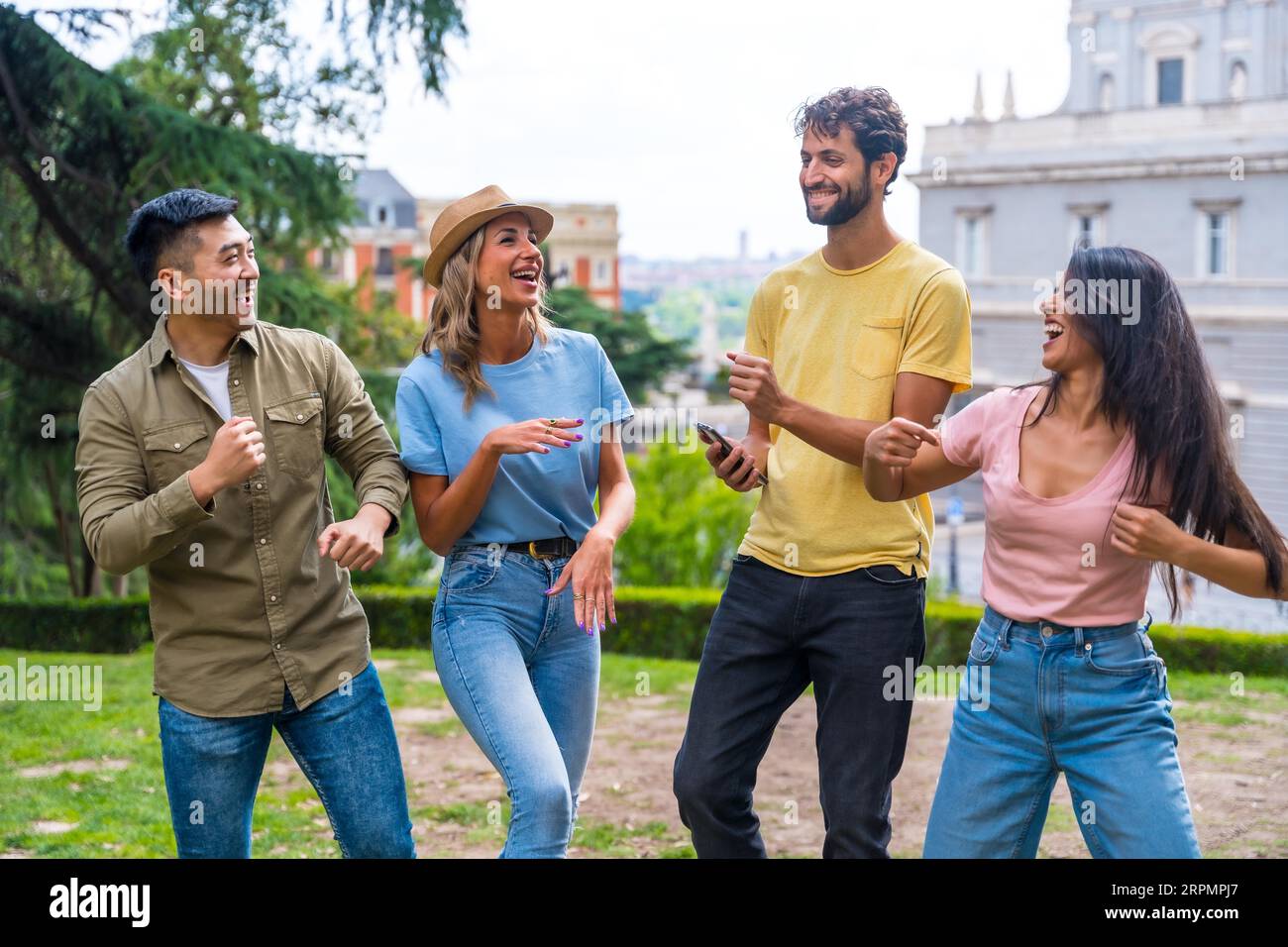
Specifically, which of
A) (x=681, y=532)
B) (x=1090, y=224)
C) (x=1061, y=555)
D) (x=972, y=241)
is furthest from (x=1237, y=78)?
(x=1061, y=555)

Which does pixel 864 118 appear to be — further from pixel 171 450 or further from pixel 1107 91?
pixel 1107 91

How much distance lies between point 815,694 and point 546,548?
0.76 m

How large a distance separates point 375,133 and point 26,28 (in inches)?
378

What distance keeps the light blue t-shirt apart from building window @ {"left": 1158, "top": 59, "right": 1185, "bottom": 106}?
137ft

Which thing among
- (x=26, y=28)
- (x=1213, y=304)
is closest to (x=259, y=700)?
(x=26, y=28)

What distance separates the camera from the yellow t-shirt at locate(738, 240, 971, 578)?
11.9 feet

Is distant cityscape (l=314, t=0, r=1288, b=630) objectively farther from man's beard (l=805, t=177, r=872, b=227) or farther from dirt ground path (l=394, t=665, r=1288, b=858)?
man's beard (l=805, t=177, r=872, b=227)

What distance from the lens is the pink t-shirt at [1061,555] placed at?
320 cm

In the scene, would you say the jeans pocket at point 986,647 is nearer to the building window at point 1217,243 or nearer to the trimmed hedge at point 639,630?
the trimmed hedge at point 639,630

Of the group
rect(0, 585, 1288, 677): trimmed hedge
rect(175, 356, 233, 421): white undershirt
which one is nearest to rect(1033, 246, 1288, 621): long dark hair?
rect(175, 356, 233, 421): white undershirt

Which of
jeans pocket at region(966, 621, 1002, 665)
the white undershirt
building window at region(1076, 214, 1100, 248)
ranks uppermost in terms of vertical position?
building window at region(1076, 214, 1100, 248)

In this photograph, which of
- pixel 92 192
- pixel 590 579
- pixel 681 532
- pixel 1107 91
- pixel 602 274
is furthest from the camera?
pixel 602 274

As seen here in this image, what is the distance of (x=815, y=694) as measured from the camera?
11.9ft
